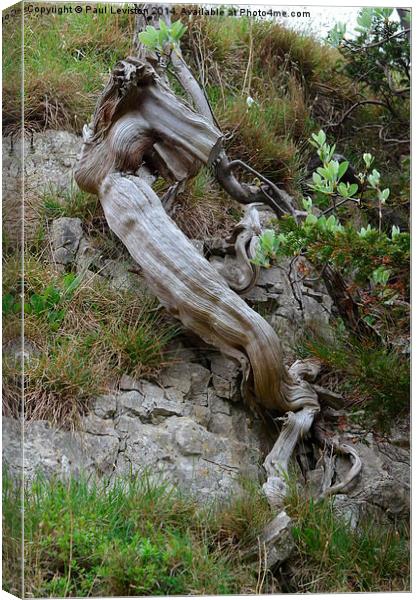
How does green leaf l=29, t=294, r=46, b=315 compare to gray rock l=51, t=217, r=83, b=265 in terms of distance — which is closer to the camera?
green leaf l=29, t=294, r=46, b=315

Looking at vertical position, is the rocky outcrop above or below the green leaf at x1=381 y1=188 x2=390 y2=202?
below

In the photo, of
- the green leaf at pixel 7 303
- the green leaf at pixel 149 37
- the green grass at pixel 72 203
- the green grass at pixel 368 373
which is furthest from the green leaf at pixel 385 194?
the green leaf at pixel 7 303

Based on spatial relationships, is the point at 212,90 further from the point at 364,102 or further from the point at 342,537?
the point at 342,537

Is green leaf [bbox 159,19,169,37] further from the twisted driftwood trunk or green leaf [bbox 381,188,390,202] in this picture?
green leaf [bbox 381,188,390,202]

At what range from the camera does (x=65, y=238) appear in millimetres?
2990

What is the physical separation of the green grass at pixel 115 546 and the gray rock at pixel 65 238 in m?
0.77

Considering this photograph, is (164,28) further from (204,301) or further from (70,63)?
(204,301)

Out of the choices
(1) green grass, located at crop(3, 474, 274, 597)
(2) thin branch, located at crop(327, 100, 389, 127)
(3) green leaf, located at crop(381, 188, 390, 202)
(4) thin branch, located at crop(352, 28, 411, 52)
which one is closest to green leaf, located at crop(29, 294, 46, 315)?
(1) green grass, located at crop(3, 474, 274, 597)

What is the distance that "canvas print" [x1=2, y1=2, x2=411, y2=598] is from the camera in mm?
2359

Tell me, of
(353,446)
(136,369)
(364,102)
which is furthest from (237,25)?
(353,446)

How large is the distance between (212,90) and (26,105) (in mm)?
688

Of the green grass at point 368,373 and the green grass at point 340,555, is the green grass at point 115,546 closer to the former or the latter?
the green grass at point 340,555

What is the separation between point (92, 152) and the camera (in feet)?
9.71

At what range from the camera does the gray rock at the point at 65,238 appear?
293cm
